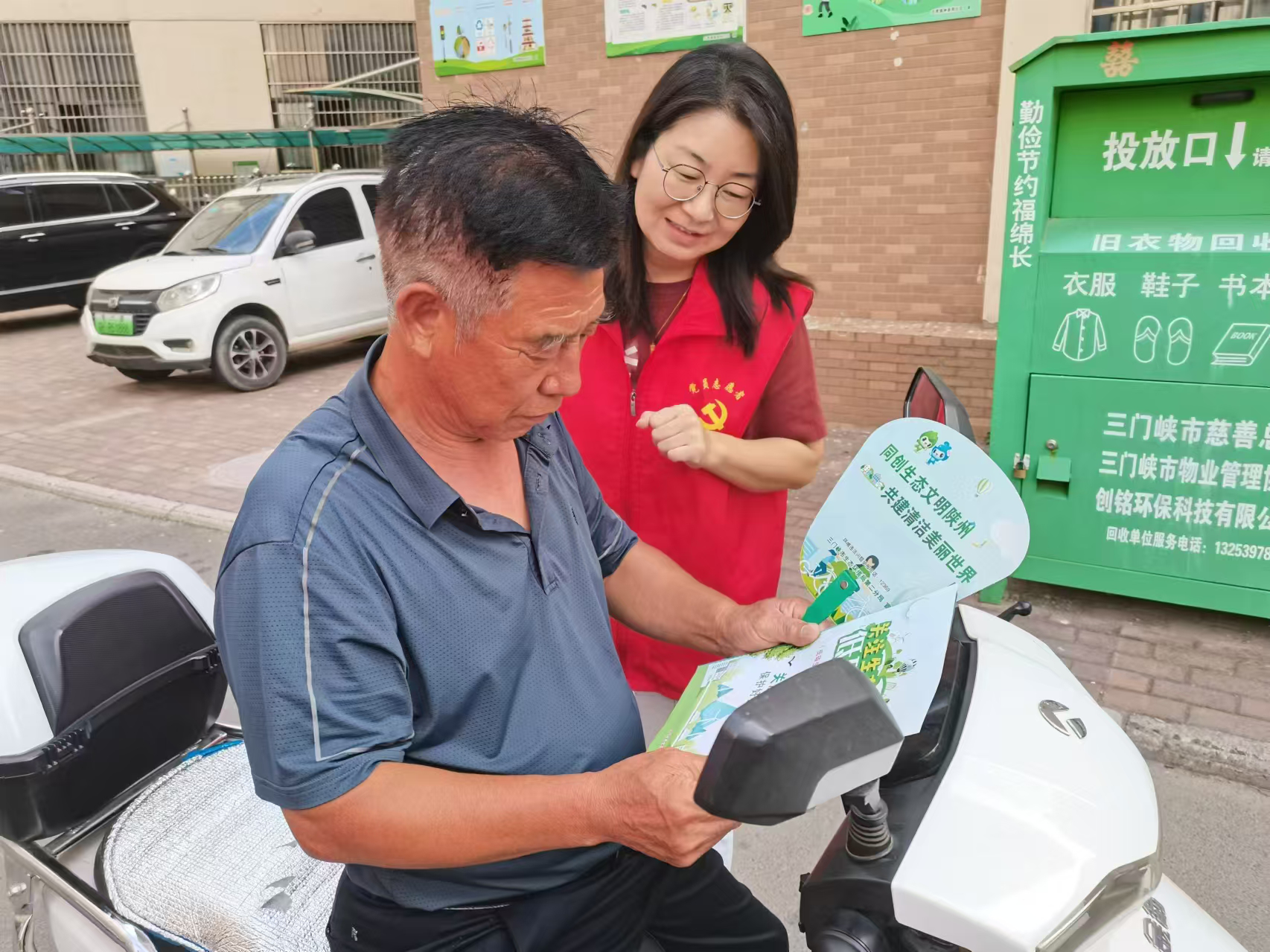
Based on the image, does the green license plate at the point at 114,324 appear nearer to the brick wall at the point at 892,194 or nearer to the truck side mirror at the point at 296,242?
the truck side mirror at the point at 296,242

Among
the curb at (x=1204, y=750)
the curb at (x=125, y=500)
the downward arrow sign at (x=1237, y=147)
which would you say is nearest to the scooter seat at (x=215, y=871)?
the curb at (x=1204, y=750)

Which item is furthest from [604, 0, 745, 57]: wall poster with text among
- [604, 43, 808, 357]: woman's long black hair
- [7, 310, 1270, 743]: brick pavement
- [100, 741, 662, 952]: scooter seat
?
[100, 741, 662, 952]: scooter seat

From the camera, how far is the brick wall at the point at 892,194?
19.2 ft

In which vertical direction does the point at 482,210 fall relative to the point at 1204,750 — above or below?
above

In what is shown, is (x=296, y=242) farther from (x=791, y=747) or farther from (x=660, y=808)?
(x=791, y=747)

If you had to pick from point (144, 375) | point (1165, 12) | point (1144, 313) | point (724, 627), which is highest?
point (1165, 12)

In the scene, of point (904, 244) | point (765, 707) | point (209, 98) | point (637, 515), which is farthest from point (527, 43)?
point (209, 98)

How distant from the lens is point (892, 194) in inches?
Answer: 244

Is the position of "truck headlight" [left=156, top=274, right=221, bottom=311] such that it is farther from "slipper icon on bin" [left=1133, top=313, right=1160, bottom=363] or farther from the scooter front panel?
the scooter front panel

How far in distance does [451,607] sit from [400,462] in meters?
0.19

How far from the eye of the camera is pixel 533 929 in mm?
1290

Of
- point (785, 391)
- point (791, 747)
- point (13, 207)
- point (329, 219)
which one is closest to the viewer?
point (791, 747)

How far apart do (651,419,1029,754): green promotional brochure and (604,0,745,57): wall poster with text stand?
5.92 m

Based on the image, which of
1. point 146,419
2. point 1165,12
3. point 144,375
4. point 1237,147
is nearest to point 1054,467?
point 1237,147
